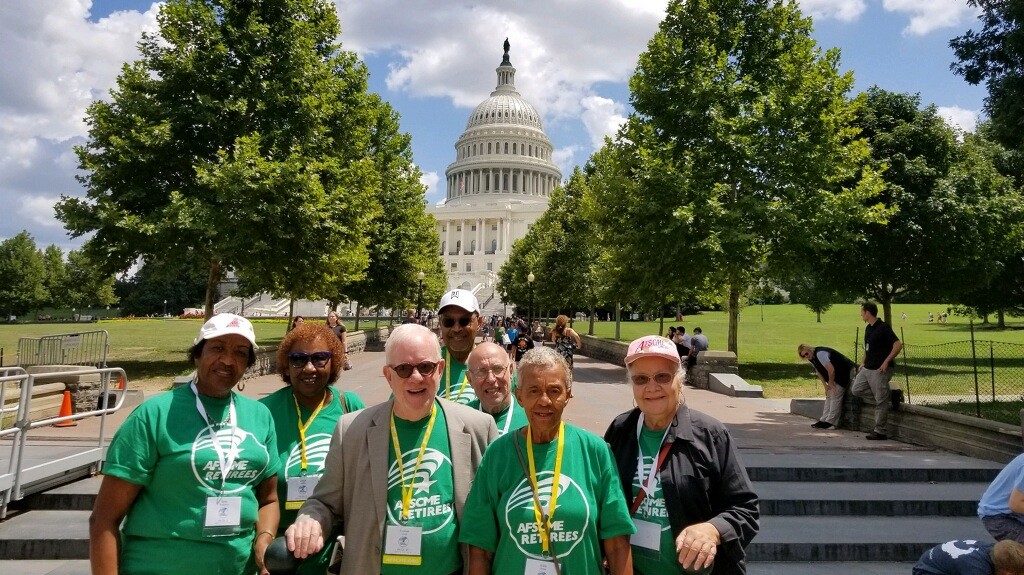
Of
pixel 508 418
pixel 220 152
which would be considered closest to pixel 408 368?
pixel 508 418

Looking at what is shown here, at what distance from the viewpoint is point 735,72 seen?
72.9ft

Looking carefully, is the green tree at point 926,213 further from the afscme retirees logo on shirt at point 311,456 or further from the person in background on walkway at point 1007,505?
the afscme retirees logo on shirt at point 311,456

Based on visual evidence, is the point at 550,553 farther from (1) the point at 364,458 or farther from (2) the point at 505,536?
(1) the point at 364,458

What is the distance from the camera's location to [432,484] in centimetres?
289

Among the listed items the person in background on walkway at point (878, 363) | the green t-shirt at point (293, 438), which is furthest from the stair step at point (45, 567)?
the person in background on walkway at point (878, 363)

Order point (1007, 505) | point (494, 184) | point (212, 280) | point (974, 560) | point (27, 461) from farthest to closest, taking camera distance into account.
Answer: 1. point (494, 184)
2. point (212, 280)
3. point (27, 461)
4. point (1007, 505)
5. point (974, 560)

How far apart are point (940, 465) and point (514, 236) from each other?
119m

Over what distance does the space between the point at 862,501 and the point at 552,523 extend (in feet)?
19.5

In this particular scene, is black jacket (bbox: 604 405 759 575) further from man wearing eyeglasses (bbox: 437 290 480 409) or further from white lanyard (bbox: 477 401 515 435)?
→ man wearing eyeglasses (bbox: 437 290 480 409)

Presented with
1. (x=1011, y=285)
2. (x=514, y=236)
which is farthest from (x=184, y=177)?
(x=514, y=236)

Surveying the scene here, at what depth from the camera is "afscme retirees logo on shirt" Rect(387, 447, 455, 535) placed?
2.85 meters

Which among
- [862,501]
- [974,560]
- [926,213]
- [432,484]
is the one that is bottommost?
[862,501]

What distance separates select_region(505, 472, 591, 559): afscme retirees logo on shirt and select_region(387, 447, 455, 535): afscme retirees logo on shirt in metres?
0.31

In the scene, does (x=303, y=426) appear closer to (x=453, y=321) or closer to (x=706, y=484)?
(x=453, y=321)
